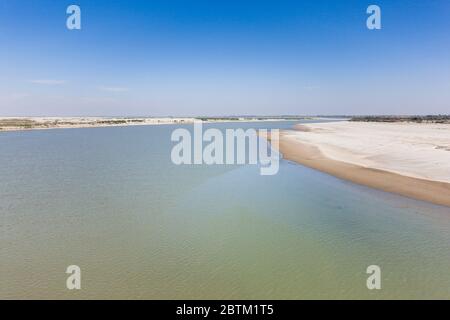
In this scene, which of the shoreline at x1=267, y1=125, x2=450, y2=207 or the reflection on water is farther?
the shoreline at x1=267, y1=125, x2=450, y2=207

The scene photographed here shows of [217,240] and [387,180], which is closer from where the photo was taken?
[217,240]

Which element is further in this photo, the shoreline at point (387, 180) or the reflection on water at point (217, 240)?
the shoreline at point (387, 180)

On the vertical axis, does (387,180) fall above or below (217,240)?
above

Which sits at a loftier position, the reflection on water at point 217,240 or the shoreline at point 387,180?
the shoreline at point 387,180

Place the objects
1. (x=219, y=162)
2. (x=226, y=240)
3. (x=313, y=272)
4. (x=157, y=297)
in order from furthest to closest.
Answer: (x=219, y=162) → (x=226, y=240) → (x=313, y=272) → (x=157, y=297)

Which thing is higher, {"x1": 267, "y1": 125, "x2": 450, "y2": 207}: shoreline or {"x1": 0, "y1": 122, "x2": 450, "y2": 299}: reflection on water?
{"x1": 267, "y1": 125, "x2": 450, "y2": 207}: shoreline

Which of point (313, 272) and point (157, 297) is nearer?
point (157, 297)
